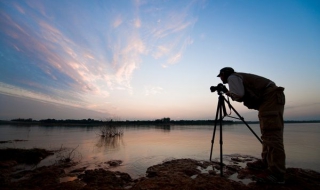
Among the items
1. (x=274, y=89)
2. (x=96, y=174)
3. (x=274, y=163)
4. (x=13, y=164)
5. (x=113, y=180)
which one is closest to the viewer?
(x=274, y=163)

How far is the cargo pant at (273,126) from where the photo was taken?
302 centimetres

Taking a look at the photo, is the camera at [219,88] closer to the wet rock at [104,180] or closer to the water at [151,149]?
the wet rock at [104,180]

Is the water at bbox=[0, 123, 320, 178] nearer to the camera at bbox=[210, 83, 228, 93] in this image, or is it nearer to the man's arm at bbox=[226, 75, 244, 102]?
the camera at bbox=[210, 83, 228, 93]

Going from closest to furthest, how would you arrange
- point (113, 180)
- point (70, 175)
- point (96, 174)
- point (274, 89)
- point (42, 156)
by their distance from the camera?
1. point (274, 89)
2. point (113, 180)
3. point (96, 174)
4. point (70, 175)
5. point (42, 156)

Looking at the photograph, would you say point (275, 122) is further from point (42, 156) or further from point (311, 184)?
point (42, 156)

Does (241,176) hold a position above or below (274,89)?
below

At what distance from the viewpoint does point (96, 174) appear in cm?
413

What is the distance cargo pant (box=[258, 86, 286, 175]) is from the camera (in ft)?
9.92

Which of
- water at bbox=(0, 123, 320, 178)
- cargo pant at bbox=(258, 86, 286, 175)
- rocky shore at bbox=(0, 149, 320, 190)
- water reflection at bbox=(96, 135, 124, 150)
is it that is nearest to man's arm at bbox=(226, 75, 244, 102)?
cargo pant at bbox=(258, 86, 286, 175)

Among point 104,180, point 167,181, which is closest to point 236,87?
point 167,181

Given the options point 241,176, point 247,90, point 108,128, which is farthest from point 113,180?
point 108,128

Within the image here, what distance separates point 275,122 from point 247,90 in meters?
0.81

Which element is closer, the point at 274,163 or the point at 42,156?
the point at 274,163

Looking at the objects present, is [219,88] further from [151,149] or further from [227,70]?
[151,149]
